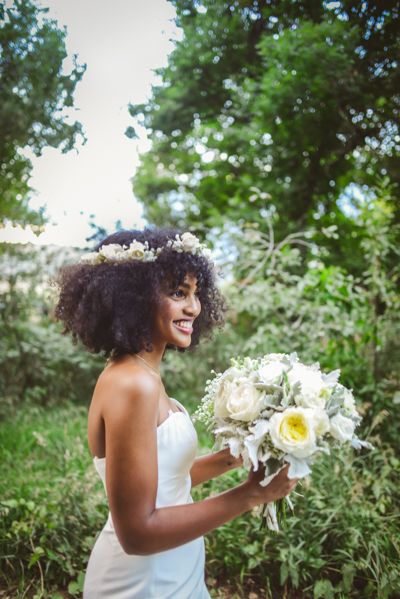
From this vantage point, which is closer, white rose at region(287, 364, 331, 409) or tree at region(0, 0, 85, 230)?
white rose at region(287, 364, 331, 409)

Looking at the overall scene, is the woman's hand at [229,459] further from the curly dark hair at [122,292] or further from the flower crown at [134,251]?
the flower crown at [134,251]

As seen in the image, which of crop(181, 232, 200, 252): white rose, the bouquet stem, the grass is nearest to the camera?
the bouquet stem

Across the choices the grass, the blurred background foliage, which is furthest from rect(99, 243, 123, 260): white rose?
the grass

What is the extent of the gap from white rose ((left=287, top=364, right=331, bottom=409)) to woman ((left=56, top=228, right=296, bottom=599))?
0.76 feet

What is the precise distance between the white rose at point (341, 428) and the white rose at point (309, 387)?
0.19ft

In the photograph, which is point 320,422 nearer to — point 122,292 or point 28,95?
point 122,292

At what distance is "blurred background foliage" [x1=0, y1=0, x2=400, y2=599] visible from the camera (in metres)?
2.62

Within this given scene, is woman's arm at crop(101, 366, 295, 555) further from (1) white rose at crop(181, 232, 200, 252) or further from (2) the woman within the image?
(1) white rose at crop(181, 232, 200, 252)

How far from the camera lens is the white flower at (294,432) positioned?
3.74 feet

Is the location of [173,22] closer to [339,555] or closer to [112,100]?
[112,100]

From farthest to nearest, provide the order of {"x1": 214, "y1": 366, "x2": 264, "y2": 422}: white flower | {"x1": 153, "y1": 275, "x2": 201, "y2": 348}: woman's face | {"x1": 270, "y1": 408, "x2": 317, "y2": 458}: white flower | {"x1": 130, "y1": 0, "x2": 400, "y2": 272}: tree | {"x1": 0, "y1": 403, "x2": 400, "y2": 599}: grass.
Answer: {"x1": 130, "y1": 0, "x2": 400, "y2": 272}: tree, {"x1": 0, "y1": 403, "x2": 400, "y2": 599}: grass, {"x1": 153, "y1": 275, "x2": 201, "y2": 348}: woman's face, {"x1": 214, "y1": 366, "x2": 264, "y2": 422}: white flower, {"x1": 270, "y1": 408, "x2": 317, "y2": 458}: white flower

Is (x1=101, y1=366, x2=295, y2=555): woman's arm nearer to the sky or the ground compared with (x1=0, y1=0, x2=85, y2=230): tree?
nearer to the ground

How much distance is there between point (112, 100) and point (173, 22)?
3.87ft

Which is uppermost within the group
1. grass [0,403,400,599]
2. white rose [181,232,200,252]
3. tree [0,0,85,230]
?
tree [0,0,85,230]
